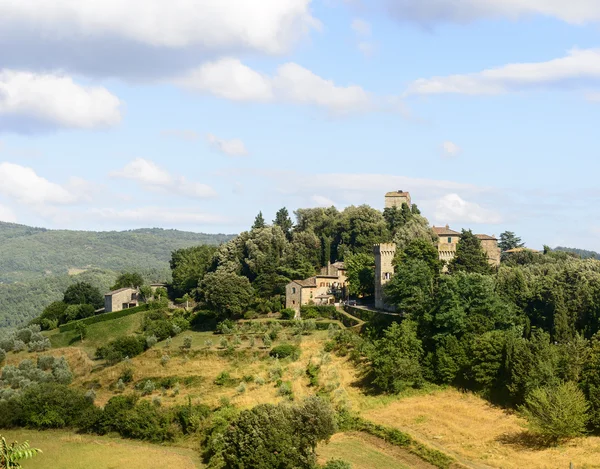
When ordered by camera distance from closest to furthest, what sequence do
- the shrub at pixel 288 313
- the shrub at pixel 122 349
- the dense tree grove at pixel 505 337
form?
the dense tree grove at pixel 505 337 < the shrub at pixel 122 349 < the shrub at pixel 288 313

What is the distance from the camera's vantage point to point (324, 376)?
61312 mm

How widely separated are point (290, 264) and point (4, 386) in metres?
33.9

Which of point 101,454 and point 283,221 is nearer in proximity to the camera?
point 101,454

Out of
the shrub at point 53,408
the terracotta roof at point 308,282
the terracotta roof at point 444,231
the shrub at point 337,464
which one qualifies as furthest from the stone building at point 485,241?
the shrub at point 337,464

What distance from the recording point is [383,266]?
74562 mm

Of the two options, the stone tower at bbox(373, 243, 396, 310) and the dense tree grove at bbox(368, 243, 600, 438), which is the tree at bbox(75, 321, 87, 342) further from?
the dense tree grove at bbox(368, 243, 600, 438)

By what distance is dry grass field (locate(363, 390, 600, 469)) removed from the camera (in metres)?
42.2

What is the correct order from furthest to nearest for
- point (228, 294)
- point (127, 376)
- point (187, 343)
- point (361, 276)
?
point (361, 276), point (228, 294), point (187, 343), point (127, 376)

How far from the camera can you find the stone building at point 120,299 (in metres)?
93.4

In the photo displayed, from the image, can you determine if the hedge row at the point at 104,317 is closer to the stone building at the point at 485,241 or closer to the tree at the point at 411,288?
the tree at the point at 411,288

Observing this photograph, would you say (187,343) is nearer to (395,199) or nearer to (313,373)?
(313,373)

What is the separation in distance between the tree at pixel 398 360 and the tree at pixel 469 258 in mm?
15048

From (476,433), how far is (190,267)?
2251 inches

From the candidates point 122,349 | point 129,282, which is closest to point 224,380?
point 122,349
